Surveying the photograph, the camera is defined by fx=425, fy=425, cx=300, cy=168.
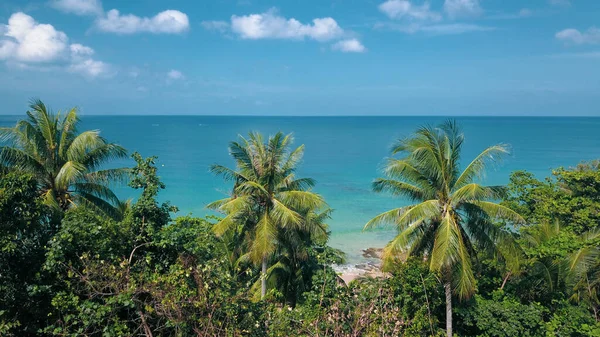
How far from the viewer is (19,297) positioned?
275 inches

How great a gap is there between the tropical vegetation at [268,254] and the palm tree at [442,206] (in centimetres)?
4

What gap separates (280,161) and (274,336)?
5965 millimetres

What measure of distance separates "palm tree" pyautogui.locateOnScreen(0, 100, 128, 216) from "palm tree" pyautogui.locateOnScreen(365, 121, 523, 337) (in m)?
7.23

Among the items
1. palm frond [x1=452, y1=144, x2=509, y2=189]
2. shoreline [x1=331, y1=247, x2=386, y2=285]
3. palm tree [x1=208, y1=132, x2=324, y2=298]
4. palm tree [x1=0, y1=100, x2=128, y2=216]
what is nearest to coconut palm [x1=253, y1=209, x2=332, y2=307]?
palm tree [x1=208, y1=132, x2=324, y2=298]

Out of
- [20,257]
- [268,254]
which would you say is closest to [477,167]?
[268,254]

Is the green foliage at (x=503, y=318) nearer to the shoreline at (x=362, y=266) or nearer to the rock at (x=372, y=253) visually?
the shoreline at (x=362, y=266)

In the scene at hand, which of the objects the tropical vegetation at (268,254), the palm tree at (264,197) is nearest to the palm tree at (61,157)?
the tropical vegetation at (268,254)

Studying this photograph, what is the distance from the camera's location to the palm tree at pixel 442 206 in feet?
32.6

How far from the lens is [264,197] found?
12352 mm

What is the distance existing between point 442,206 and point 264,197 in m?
4.92

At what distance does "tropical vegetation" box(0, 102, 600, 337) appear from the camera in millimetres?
7125

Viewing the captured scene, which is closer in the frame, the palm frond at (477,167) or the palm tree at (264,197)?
the palm frond at (477,167)

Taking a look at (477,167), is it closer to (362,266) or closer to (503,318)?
(503,318)

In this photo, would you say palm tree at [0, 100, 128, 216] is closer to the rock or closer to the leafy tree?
the leafy tree
